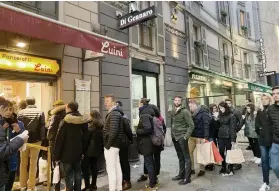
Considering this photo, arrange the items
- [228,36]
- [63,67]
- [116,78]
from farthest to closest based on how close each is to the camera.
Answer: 1. [228,36]
2. [116,78]
3. [63,67]

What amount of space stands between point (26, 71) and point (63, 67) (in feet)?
3.56

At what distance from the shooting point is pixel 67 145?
438 cm

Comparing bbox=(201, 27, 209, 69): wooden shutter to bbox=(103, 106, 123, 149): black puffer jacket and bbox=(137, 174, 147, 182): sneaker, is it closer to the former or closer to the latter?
bbox=(137, 174, 147, 182): sneaker

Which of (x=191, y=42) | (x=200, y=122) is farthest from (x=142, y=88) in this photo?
(x=191, y=42)

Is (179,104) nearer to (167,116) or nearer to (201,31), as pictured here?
(167,116)

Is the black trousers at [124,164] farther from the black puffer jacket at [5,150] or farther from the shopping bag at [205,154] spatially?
the black puffer jacket at [5,150]

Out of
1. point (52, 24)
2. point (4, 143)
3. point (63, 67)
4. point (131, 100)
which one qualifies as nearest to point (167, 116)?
point (131, 100)

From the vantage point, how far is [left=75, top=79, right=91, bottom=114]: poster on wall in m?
7.28

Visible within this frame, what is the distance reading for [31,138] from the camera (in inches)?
210

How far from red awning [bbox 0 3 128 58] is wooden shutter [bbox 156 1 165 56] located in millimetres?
4906

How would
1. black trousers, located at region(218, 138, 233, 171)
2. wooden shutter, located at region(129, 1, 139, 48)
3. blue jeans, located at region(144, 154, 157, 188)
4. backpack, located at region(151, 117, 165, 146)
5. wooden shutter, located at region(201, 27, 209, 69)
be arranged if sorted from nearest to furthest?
blue jeans, located at region(144, 154, 157, 188) < backpack, located at region(151, 117, 165, 146) < black trousers, located at region(218, 138, 233, 171) < wooden shutter, located at region(129, 1, 139, 48) < wooden shutter, located at region(201, 27, 209, 69)

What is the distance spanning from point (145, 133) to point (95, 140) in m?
0.98

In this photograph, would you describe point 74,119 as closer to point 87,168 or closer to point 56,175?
point 56,175

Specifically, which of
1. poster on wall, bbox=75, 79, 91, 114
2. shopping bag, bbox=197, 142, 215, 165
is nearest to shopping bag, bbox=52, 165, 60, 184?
poster on wall, bbox=75, 79, 91, 114
